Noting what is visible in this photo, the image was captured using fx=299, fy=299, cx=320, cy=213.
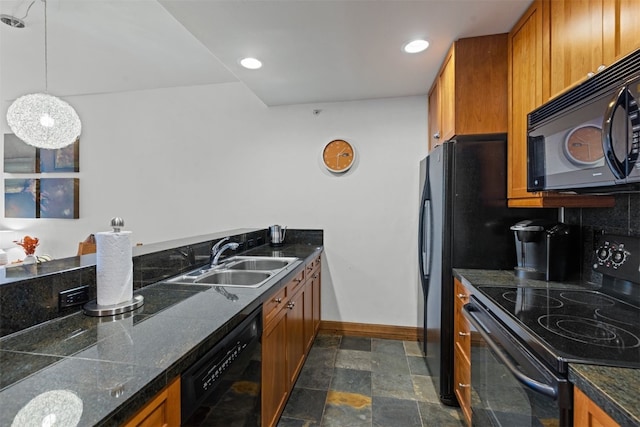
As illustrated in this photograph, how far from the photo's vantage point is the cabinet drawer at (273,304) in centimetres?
150

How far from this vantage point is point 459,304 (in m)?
1.90

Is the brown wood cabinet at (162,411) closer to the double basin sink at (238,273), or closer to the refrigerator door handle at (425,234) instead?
the double basin sink at (238,273)

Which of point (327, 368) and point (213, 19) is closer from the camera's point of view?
point (213, 19)

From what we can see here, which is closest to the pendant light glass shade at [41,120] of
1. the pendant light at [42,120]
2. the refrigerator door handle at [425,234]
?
the pendant light at [42,120]

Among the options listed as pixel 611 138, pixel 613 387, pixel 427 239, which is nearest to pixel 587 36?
pixel 611 138

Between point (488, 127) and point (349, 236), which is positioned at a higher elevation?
point (488, 127)

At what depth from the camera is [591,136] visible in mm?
1101

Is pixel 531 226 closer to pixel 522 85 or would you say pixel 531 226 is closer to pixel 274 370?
pixel 522 85

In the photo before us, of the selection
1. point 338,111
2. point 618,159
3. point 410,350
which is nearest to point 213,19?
point 338,111

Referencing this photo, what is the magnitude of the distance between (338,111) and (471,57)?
143 cm

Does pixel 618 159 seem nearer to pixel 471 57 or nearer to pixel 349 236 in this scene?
pixel 471 57

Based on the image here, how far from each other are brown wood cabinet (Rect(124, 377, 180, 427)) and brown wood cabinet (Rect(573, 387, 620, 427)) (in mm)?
1081

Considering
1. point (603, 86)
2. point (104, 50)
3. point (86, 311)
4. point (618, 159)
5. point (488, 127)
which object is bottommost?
point (86, 311)

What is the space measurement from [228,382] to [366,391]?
144 centimetres
